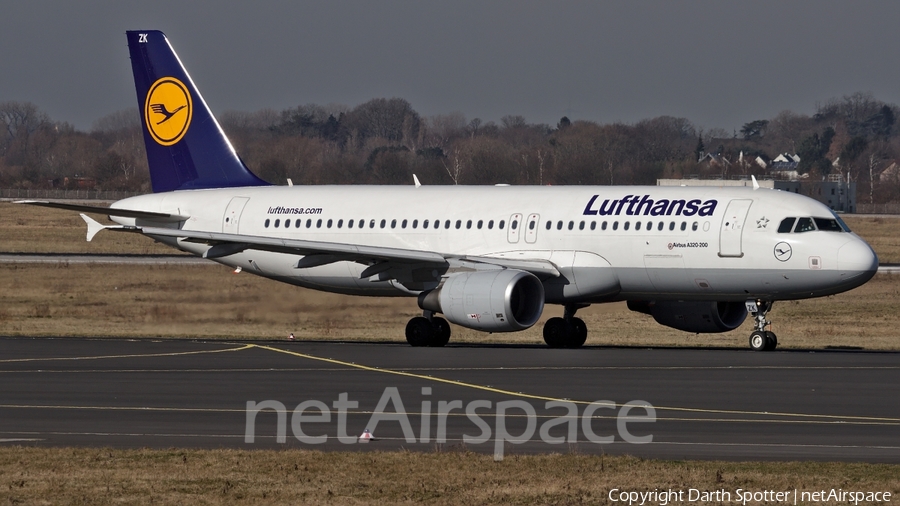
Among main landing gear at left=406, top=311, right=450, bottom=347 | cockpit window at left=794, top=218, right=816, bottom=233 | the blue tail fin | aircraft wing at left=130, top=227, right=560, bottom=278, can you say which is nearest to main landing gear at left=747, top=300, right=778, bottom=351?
cockpit window at left=794, top=218, right=816, bottom=233

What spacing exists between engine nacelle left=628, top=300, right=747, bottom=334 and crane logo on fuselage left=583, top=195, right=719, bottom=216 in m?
2.47

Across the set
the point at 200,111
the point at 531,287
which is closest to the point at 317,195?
the point at 200,111

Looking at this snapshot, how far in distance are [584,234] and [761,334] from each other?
4935 millimetres

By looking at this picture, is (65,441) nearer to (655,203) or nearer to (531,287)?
(531,287)

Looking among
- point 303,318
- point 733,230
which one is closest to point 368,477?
point 733,230

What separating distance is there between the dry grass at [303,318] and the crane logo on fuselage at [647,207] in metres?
4.54

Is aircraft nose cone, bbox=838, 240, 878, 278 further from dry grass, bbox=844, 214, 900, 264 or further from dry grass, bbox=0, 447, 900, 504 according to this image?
dry grass, bbox=844, 214, 900, 264

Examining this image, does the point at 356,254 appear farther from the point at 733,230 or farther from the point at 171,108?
the point at 171,108

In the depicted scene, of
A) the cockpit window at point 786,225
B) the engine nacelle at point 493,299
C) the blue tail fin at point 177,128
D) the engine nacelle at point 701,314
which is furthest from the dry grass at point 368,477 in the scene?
the blue tail fin at point 177,128

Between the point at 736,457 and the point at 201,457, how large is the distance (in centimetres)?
612

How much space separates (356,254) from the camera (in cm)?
3519

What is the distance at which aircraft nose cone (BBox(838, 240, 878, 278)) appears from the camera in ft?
106

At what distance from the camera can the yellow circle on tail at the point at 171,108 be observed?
4284 centimetres

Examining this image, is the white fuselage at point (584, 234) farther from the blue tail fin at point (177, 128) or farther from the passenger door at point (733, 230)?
the blue tail fin at point (177, 128)
